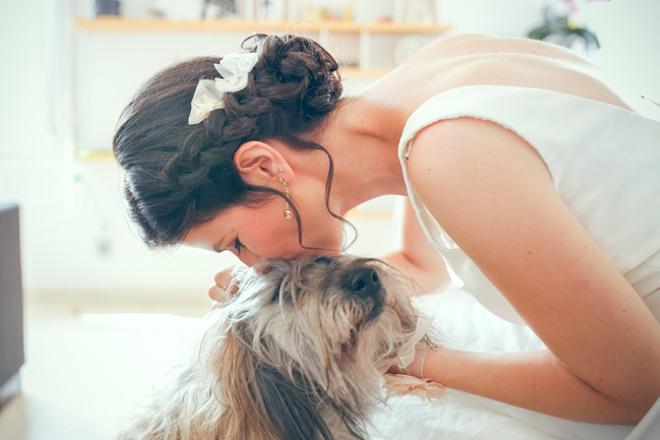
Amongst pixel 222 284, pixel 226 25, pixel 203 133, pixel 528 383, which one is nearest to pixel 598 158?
pixel 528 383

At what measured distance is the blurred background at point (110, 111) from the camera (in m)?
3.50

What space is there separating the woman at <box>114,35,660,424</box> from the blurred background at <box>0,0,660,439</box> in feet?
6.52

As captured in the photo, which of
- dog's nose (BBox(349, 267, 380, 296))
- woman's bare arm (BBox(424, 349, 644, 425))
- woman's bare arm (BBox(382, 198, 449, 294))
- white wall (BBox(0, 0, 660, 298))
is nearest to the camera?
woman's bare arm (BBox(424, 349, 644, 425))

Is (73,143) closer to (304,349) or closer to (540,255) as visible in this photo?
(304,349)

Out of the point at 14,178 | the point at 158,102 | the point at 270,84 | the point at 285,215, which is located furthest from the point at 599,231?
the point at 14,178

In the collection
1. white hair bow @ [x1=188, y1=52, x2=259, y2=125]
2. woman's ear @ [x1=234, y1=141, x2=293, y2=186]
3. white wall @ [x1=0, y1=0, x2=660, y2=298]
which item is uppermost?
white hair bow @ [x1=188, y1=52, x2=259, y2=125]

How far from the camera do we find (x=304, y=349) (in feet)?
3.57

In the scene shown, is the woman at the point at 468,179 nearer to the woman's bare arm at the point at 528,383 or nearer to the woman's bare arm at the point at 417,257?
the woman's bare arm at the point at 528,383

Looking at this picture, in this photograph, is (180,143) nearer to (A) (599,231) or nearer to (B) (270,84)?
(B) (270,84)

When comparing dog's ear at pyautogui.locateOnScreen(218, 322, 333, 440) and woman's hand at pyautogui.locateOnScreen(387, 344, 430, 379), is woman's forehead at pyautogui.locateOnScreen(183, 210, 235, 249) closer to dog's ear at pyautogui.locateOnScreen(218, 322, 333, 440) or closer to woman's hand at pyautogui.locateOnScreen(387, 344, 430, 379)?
dog's ear at pyautogui.locateOnScreen(218, 322, 333, 440)

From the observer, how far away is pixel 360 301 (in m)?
1.12

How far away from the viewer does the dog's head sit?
1080mm

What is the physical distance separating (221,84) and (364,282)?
0.49 meters

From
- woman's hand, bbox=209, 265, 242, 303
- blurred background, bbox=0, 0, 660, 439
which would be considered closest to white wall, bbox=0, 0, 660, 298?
blurred background, bbox=0, 0, 660, 439
